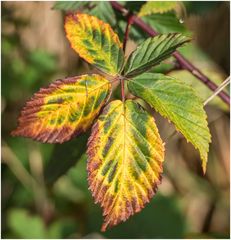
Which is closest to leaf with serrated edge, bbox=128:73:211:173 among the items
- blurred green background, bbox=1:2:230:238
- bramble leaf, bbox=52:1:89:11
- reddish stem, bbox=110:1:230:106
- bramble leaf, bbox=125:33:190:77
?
bramble leaf, bbox=125:33:190:77

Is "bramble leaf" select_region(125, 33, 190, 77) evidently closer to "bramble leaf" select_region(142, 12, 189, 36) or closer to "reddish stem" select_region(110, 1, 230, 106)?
"reddish stem" select_region(110, 1, 230, 106)

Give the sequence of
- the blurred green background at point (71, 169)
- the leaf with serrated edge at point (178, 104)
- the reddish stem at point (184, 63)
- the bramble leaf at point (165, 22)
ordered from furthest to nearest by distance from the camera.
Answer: the blurred green background at point (71, 169) < the bramble leaf at point (165, 22) < the reddish stem at point (184, 63) < the leaf with serrated edge at point (178, 104)

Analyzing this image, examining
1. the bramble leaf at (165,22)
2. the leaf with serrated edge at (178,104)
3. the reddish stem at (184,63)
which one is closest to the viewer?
the leaf with serrated edge at (178,104)

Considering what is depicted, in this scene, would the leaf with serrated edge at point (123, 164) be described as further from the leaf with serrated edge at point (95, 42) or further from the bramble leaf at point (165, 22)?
the bramble leaf at point (165, 22)

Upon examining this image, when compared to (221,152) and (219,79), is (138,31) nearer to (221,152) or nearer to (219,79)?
(219,79)

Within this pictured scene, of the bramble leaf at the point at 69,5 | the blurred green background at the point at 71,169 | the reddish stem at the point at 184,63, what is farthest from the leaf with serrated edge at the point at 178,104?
the blurred green background at the point at 71,169

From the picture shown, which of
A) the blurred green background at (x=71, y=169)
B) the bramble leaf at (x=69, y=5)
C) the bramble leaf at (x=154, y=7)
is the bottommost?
the blurred green background at (x=71, y=169)

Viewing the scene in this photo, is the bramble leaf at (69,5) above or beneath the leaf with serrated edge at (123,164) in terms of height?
above
